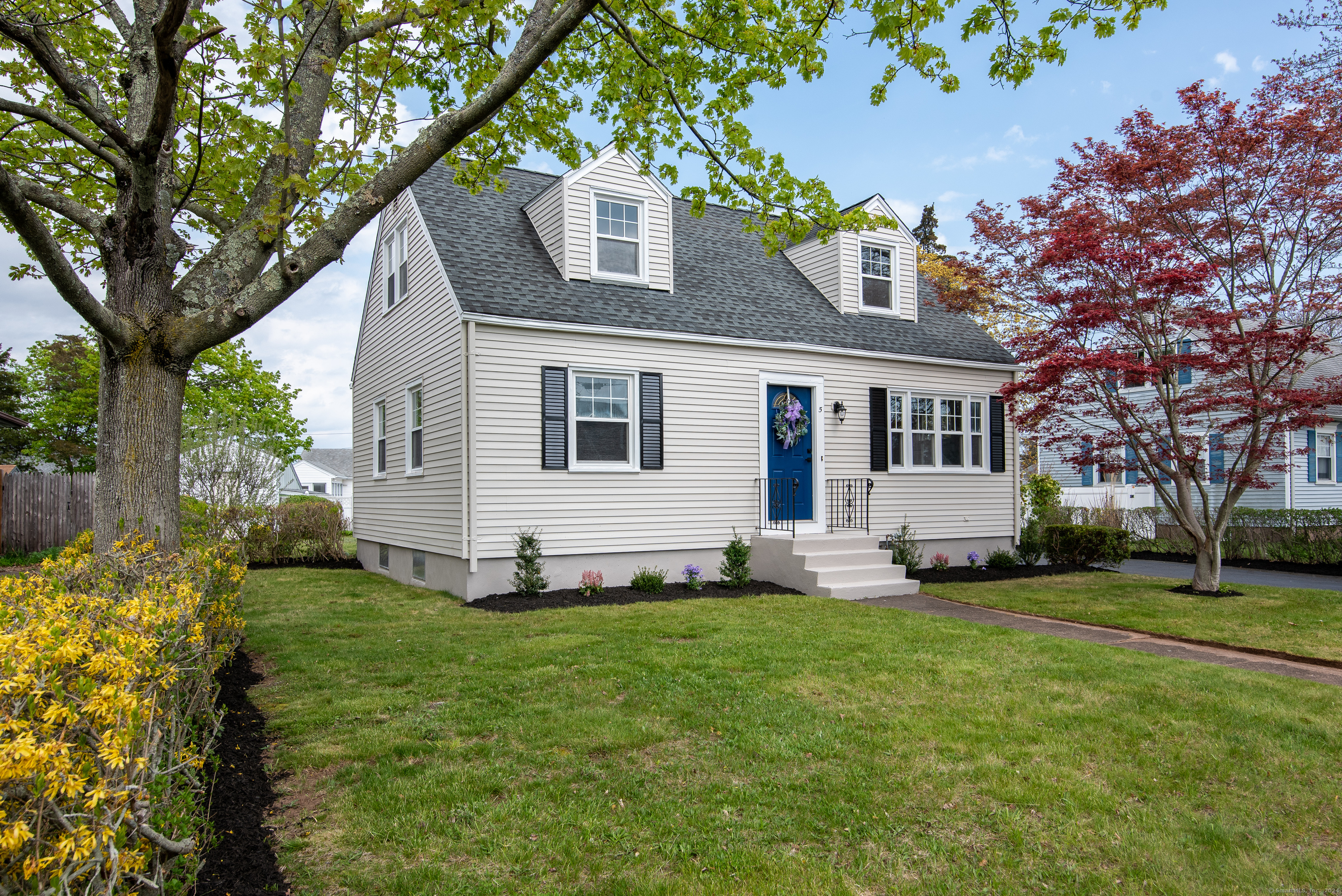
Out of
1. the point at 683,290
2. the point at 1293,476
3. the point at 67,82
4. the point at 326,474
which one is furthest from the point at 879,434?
the point at 326,474

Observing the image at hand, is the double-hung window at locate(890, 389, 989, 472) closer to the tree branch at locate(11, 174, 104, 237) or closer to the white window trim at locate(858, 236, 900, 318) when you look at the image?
the white window trim at locate(858, 236, 900, 318)

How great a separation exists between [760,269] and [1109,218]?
18.7ft

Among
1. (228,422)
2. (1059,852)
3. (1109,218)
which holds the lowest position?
(1059,852)

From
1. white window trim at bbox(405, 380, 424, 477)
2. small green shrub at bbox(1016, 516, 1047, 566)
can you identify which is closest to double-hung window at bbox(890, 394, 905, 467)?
small green shrub at bbox(1016, 516, 1047, 566)

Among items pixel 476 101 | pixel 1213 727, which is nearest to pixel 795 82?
pixel 476 101

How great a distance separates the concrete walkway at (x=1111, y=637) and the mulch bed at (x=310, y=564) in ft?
37.0

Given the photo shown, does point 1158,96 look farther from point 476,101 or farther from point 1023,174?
point 476,101

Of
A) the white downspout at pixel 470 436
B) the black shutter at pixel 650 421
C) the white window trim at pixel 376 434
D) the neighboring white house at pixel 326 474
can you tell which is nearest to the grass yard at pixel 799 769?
the white downspout at pixel 470 436

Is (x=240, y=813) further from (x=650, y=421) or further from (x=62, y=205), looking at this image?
(x=650, y=421)

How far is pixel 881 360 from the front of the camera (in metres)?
13.3

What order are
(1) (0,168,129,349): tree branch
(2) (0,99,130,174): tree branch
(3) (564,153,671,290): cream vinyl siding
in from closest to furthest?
1. (1) (0,168,129,349): tree branch
2. (2) (0,99,130,174): tree branch
3. (3) (564,153,671,290): cream vinyl siding

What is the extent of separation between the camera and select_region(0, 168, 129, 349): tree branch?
3.94 metres

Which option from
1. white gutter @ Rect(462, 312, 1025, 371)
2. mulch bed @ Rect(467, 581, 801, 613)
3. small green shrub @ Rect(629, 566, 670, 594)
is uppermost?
white gutter @ Rect(462, 312, 1025, 371)

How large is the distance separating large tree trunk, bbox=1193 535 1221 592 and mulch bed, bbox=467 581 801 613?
609cm
